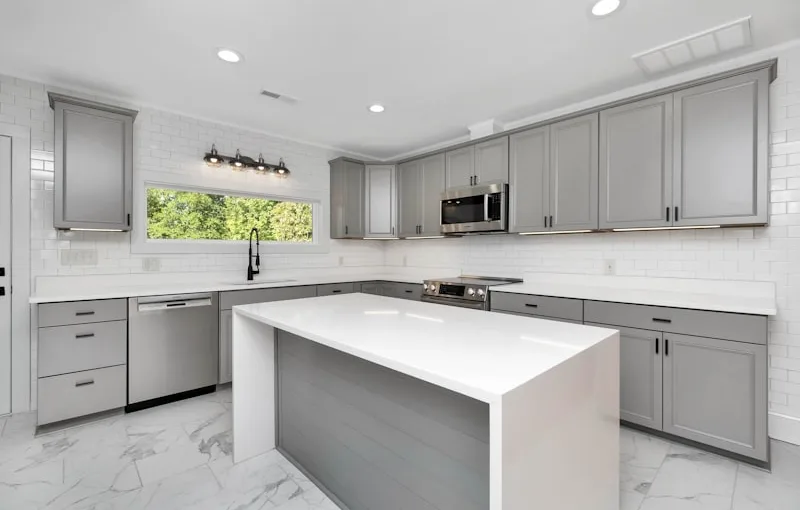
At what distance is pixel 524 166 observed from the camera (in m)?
3.37

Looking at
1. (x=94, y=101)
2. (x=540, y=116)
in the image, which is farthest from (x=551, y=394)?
(x=94, y=101)

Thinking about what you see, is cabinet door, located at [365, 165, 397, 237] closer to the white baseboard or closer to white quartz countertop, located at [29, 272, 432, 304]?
white quartz countertop, located at [29, 272, 432, 304]

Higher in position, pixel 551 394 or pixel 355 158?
pixel 355 158

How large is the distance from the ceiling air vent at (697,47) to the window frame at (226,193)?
340 centimetres

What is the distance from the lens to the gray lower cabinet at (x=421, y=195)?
4.15 meters

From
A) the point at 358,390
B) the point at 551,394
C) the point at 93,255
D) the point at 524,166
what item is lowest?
the point at 358,390

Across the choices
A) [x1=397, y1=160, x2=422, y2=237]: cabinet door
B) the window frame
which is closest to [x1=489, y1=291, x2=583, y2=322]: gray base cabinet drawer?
[x1=397, y1=160, x2=422, y2=237]: cabinet door

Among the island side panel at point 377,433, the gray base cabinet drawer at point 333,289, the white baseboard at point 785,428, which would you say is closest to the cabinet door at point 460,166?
the gray base cabinet drawer at point 333,289

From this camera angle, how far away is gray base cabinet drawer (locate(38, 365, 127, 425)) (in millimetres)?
2447

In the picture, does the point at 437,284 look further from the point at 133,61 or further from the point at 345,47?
the point at 133,61

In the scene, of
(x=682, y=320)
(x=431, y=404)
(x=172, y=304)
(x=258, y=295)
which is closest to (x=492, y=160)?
(x=682, y=320)

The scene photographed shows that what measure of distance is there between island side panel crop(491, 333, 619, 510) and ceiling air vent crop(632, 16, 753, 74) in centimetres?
204

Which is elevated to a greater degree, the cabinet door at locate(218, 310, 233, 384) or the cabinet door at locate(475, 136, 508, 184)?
the cabinet door at locate(475, 136, 508, 184)

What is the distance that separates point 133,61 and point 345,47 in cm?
148
